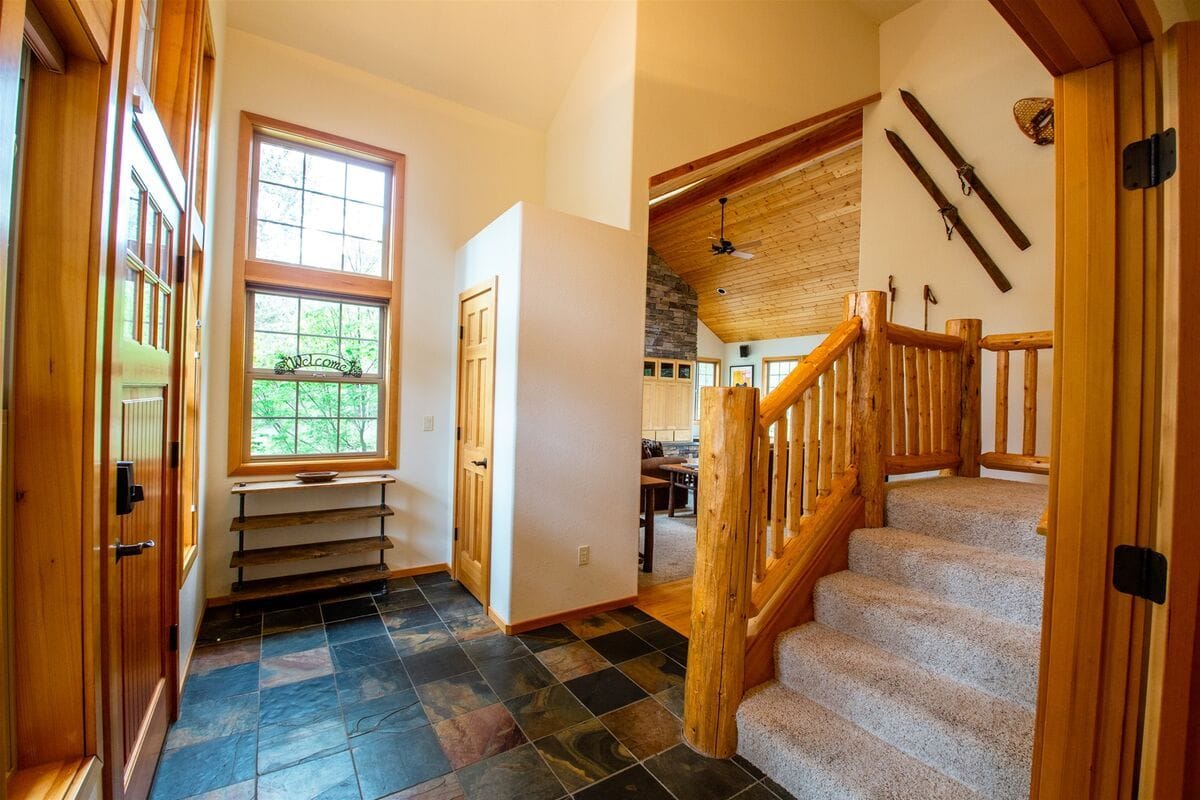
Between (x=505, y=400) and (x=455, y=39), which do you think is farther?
(x=455, y=39)

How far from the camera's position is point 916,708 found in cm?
163

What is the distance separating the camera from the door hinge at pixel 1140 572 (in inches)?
35.0

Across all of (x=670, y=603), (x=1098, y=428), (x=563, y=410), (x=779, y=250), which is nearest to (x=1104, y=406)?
(x=1098, y=428)

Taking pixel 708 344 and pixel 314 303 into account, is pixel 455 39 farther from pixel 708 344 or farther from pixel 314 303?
pixel 708 344

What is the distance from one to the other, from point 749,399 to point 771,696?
1.19 metres

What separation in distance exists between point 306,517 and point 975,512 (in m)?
3.83

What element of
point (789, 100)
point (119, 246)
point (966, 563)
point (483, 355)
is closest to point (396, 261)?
point (483, 355)

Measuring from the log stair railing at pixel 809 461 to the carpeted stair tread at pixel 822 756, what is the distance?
9 centimetres

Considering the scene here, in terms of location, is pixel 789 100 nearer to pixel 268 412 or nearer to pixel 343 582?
pixel 268 412

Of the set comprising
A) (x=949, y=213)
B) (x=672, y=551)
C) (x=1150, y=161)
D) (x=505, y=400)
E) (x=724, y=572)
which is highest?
(x=949, y=213)

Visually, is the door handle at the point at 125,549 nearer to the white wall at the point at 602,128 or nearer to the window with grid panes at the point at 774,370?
the white wall at the point at 602,128

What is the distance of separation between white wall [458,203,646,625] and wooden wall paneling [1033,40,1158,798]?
7.76 feet

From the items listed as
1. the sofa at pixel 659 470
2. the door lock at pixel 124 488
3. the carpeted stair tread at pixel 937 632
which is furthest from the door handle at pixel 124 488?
the sofa at pixel 659 470

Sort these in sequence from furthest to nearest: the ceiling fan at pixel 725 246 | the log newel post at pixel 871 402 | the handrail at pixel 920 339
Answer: the ceiling fan at pixel 725 246, the handrail at pixel 920 339, the log newel post at pixel 871 402
